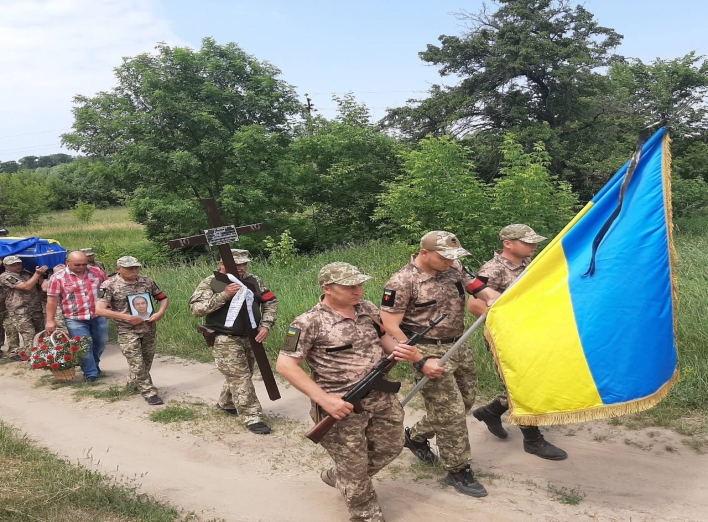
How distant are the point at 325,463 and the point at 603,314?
2.71 meters

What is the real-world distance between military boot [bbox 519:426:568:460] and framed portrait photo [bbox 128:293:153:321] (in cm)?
462

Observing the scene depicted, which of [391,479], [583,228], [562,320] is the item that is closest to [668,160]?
[583,228]

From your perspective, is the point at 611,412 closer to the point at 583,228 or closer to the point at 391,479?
the point at 583,228

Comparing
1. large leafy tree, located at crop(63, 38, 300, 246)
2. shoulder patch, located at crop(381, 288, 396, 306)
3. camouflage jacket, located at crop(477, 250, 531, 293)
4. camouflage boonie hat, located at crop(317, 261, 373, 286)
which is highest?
large leafy tree, located at crop(63, 38, 300, 246)

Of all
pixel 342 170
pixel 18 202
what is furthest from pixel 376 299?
pixel 18 202

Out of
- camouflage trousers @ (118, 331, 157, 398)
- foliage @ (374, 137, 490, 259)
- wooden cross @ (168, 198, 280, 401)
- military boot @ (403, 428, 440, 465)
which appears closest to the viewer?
military boot @ (403, 428, 440, 465)

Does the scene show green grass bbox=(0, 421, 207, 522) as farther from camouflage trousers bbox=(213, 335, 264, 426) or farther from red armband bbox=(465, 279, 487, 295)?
red armband bbox=(465, 279, 487, 295)

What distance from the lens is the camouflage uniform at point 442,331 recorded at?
4.50 meters

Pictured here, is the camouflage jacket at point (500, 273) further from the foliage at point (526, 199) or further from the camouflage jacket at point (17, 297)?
the foliage at point (526, 199)

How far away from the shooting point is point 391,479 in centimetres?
478

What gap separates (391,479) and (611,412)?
5.99ft

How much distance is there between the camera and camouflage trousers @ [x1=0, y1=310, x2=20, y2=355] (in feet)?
31.1

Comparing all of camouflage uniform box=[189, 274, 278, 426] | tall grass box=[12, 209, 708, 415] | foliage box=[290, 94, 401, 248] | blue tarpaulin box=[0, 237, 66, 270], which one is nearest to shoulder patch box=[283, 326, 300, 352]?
camouflage uniform box=[189, 274, 278, 426]

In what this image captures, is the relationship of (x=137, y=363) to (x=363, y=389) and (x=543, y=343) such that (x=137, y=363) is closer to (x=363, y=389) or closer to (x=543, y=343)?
(x=363, y=389)
